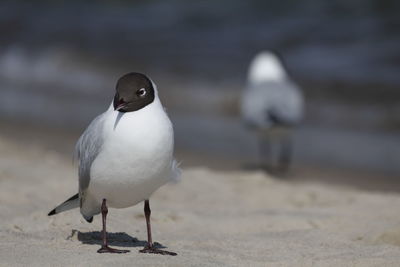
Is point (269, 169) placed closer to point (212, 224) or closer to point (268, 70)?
point (268, 70)

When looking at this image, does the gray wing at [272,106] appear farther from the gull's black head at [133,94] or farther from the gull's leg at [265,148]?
the gull's black head at [133,94]

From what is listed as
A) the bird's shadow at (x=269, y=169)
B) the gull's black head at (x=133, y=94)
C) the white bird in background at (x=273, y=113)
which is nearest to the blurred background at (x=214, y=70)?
the bird's shadow at (x=269, y=169)

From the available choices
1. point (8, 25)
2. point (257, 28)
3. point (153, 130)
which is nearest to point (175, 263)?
point (153, 130)

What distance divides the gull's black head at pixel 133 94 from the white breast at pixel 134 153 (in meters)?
0.03

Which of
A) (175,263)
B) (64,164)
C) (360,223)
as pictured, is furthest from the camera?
(64,164)

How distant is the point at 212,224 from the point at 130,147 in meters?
1.73

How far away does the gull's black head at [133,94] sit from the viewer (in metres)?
4.46

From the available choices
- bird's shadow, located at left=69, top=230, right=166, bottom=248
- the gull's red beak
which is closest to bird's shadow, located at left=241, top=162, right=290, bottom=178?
bird's shadow, located at left=69, top=230, right=166, bottom=248

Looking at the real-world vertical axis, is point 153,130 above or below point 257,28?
below

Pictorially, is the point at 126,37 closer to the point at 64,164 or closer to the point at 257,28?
the point at 257,28

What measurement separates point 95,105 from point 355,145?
4.45 metres

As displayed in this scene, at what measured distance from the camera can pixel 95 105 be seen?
13133 mm

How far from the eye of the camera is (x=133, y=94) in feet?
14.7

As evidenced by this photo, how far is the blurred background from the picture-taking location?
1031 cm
